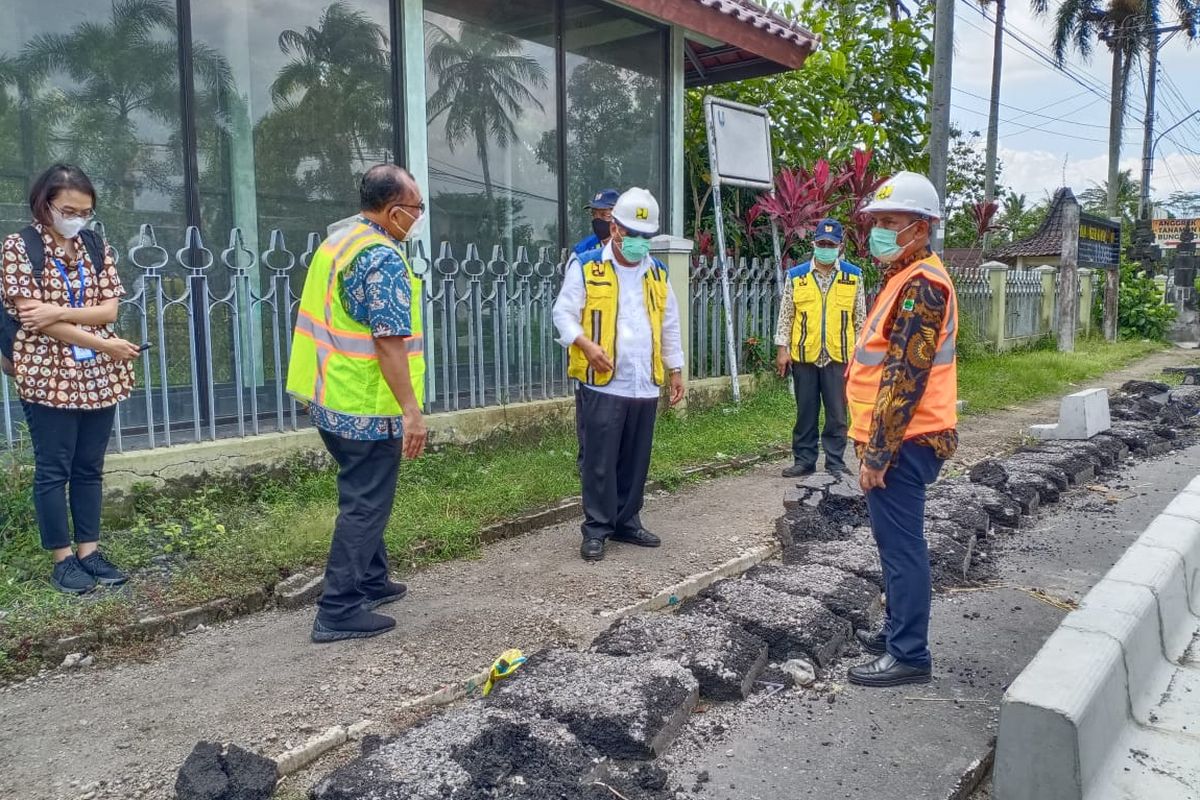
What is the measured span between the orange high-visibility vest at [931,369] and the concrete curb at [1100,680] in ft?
2.61

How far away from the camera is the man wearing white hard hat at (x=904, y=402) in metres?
2.98

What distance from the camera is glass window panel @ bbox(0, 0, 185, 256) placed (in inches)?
209

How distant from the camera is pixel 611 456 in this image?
466 centimetres

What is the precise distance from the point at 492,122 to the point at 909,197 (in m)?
5.14

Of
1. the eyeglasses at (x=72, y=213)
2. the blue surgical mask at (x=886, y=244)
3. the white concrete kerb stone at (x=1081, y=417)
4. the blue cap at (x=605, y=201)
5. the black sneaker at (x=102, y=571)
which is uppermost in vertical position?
the blue cap at (x=605, y=201)

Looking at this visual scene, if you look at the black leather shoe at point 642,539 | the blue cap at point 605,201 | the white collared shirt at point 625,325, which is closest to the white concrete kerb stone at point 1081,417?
the blue cap at point 605,201

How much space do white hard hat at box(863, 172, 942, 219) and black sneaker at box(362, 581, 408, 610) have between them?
2549 mm

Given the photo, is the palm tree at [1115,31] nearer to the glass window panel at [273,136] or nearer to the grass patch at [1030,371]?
the grass patch at [1030,371]

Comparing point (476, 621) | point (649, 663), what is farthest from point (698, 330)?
point (649, 663)

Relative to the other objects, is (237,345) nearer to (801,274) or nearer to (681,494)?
(681,494)

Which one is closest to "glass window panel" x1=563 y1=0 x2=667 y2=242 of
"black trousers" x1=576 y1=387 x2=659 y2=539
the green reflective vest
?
"black trousers" x1=576 y1=387 x2=659 y2=539

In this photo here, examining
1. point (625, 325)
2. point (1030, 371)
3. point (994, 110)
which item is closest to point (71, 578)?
point (625, 325)

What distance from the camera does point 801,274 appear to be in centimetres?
645

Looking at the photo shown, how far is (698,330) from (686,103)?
329 cm
